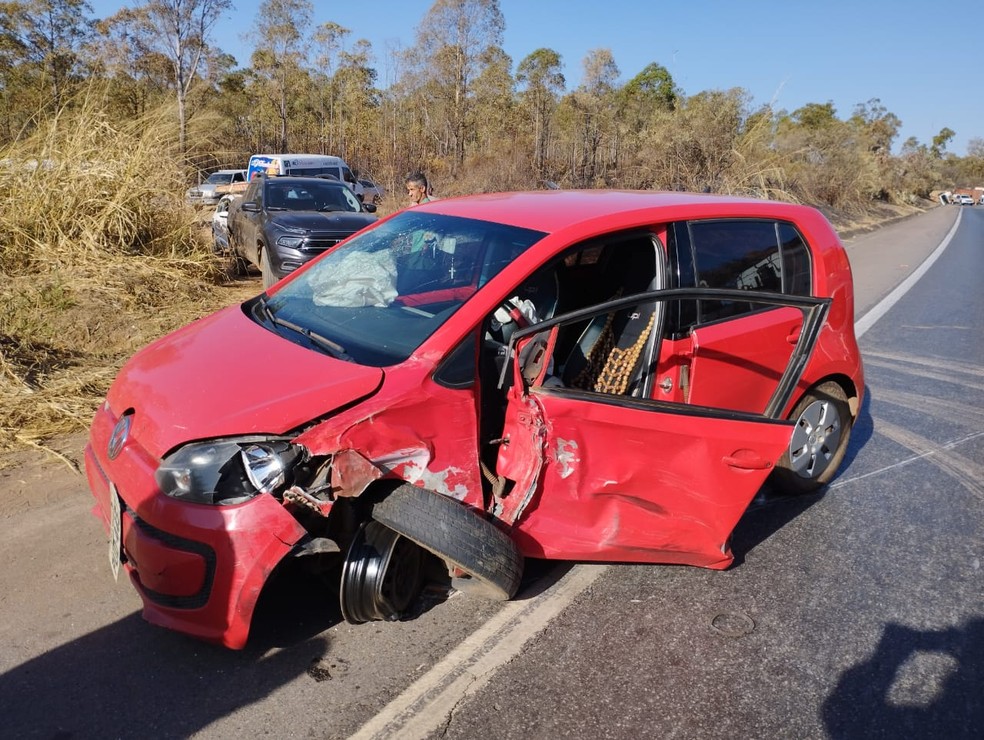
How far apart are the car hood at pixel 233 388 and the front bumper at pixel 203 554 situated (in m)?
0.23

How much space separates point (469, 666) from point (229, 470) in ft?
3.77

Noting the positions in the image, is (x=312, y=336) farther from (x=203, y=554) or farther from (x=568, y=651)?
(x=568, y=651)

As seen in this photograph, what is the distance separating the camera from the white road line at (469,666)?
8.40 ft

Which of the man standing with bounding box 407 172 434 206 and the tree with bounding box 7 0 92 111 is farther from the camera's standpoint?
the tree with bounding box 7 0 92 111

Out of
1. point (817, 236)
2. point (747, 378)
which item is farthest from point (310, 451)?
point (817, 236)

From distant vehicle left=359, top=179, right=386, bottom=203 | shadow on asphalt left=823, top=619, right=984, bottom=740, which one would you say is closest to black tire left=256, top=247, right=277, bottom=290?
shadow on asphalt left=823, top=619, right=984, bottom=740

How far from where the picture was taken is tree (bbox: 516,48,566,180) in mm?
27145

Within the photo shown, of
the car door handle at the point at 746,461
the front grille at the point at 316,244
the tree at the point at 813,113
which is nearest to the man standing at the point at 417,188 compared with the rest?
the front grille at the point at 316,244

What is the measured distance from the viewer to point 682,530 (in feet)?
10.8

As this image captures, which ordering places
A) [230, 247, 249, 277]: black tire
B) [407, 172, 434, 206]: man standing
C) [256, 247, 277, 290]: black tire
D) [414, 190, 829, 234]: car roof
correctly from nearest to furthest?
[414, 190, 829, 234]: car roof < [407, 172, 434, 206]: man standing < [256, 247, 277, 290]: black tire < [230, 247, 249, 277]: black tire

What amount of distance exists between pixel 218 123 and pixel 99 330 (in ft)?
22.3

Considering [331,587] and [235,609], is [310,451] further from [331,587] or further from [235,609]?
[331,587]

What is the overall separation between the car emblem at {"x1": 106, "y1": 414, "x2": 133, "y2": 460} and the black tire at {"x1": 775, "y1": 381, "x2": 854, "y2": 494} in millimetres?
3332

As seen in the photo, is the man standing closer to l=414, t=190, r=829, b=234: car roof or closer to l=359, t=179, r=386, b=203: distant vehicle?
l=414, t=190, r=829, b=234: car roof
